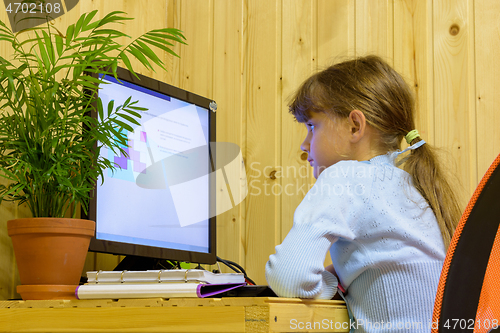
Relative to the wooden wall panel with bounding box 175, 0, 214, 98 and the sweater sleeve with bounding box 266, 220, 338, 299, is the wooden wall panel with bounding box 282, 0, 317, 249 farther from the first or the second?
the sweater sleeve with bounding box 266, 220, 338, 299

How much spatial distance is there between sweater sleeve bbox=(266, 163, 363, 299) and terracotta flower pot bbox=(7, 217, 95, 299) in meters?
0.37

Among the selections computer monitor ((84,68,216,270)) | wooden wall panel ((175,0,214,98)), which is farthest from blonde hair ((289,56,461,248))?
wooden wall panel ((175,0,214,98))

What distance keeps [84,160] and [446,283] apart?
717mm

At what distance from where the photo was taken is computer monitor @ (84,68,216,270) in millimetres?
1156

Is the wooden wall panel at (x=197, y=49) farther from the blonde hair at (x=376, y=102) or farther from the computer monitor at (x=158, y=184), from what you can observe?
the blonde hair at (x=376, y=102)

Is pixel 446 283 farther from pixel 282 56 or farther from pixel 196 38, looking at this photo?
pixel 196 38

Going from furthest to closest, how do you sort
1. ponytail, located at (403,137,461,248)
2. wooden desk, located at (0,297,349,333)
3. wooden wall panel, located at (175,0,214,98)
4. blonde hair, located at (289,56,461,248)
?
1. wooden wall panel, located at (175,0,214,98)
2. blonde hair, located at (289,56,461,248)
3. ponytail, located at (403,137,461,248)
4. wooden desk, located at (0,297,349,333)

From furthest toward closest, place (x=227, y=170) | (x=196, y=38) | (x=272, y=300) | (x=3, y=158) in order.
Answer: (x=196, y=38)
(x=227, y=170)
(x=3, y=158)
(x=272, y=300)

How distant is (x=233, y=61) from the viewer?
183 centimetres

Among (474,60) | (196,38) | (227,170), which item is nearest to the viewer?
(474,60)

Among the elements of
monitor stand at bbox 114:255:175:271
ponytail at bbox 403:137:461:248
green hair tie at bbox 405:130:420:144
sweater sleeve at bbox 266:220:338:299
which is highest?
green hair tie at bbox 405:130:420:144

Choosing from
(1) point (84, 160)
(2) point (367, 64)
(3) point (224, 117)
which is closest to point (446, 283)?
(1) point (84, 160)

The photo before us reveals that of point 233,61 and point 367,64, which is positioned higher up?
point 233,61

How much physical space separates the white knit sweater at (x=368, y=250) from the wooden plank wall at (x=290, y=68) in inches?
26.5
